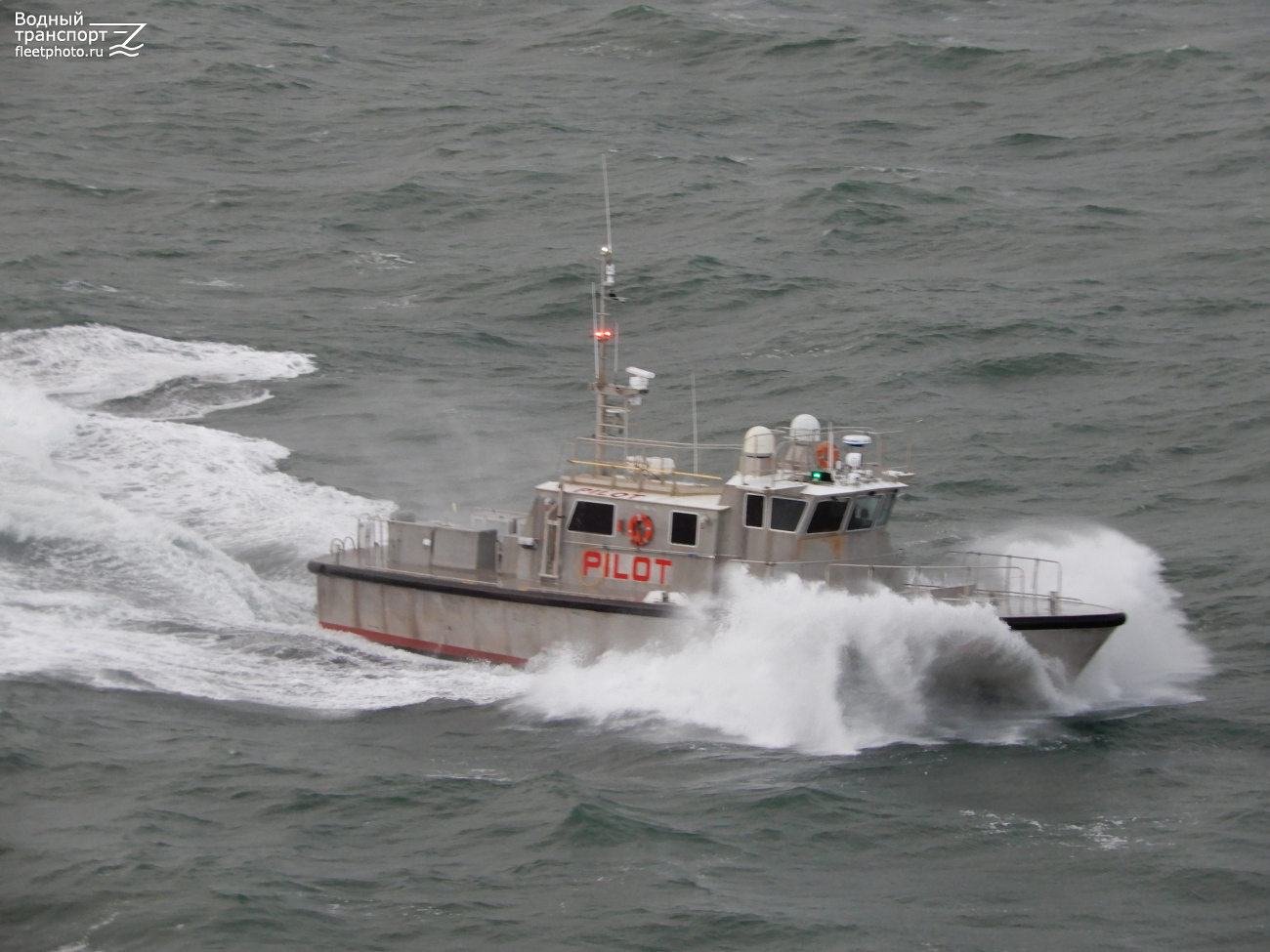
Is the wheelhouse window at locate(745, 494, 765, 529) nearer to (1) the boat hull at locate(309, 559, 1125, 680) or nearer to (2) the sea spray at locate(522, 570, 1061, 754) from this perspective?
(2) the sea spray at locate(522, 570, 1061, 754)

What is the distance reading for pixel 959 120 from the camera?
137 feet

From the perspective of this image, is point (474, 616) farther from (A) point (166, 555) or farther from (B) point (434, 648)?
(A) point (166, 555)

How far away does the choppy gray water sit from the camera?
46.9 feet

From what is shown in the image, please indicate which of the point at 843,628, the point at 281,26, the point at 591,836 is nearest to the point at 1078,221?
the point at 843,628

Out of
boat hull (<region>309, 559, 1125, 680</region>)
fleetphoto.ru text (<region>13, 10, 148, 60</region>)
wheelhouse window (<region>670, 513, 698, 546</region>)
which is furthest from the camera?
fleetphoto.ru text (<region>13, 10, 148, 60</region>)

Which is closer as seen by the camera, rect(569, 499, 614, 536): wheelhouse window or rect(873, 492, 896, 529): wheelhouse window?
rect(873, 492, 896, 529): wheelhouse window

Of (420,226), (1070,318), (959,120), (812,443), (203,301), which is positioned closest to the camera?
(812,443)

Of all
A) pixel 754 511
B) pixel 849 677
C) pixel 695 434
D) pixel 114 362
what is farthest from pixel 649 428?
pixel 114 362

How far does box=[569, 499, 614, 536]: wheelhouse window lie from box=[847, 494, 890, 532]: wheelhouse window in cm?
275

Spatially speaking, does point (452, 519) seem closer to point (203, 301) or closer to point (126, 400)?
point (126, 400)

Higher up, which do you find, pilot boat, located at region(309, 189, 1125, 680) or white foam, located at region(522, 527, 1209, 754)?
pilot boat, located at region(309, 189, 1125, 680)

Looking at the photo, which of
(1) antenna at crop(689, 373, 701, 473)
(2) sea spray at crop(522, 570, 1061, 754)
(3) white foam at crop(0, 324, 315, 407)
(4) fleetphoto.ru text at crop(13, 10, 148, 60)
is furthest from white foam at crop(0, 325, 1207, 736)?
(4) fleetphoto.ru text at crop(13, 10, 148, 60)

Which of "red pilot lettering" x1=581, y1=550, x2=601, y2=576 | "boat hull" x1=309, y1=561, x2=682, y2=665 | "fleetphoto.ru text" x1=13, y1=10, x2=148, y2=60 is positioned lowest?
"boat hull" x1=309, y1=561, x2=682, y2=665

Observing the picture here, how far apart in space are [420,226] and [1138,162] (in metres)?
16.2
